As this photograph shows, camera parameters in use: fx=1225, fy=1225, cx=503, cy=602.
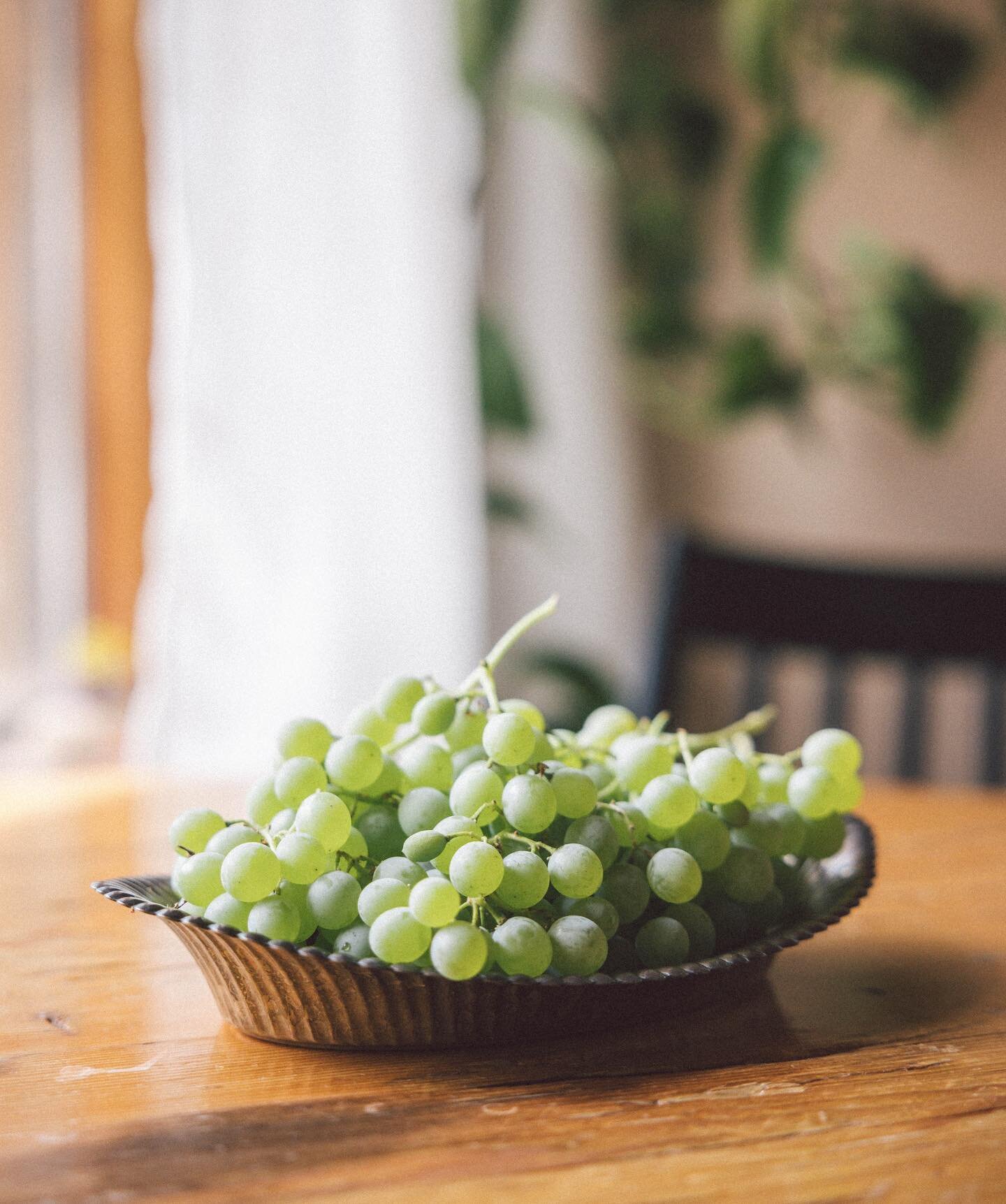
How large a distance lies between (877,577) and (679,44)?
1438 millimetres

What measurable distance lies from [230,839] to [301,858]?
0.05 meters

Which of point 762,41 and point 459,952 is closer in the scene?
point 459,952

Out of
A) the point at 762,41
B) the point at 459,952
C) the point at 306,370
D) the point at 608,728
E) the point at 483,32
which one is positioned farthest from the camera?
the point at 762,41

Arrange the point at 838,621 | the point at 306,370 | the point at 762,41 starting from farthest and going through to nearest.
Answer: the point at 762,41 → the point at 306,370 → the point at 838,621

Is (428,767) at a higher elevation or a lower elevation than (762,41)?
lower

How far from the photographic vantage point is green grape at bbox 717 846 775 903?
0.55 metres

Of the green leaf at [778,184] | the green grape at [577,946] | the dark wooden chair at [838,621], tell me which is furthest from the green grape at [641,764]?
the green leaf at [778,184]

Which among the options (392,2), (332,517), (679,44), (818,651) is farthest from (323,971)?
(679,44)

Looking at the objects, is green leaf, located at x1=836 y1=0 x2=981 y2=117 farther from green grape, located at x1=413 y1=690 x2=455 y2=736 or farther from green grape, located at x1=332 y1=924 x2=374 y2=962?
green grape, located at x1=332 y1=924 x2=374 y2=962

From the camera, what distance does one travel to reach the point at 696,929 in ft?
1.73

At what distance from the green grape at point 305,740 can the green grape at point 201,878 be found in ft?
0.21

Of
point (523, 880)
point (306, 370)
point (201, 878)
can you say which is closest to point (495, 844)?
point (523, 880)

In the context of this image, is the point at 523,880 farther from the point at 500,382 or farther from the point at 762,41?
the point at 762,41

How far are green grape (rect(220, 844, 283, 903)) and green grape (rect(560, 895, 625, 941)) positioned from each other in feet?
0.39
